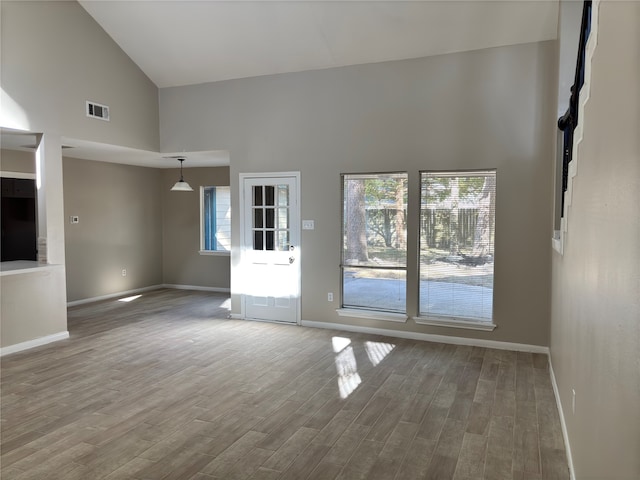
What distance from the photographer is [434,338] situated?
5.51 metres

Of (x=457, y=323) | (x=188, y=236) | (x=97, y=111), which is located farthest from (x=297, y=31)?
(x=188, y=236)

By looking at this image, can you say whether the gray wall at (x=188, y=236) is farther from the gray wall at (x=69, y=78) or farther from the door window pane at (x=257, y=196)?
the door window pane at (x=257, y=196)

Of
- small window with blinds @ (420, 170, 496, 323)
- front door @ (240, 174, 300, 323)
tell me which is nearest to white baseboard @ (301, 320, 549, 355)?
small window with blinds @ (420, 170, 496, 323)

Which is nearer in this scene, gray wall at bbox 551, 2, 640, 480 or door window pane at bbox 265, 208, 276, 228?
gray wall at bbox 551, 2, 640, 480

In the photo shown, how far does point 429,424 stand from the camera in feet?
11.1

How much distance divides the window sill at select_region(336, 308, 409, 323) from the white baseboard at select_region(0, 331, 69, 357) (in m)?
3.48

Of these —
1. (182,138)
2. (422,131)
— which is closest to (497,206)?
(422,131)

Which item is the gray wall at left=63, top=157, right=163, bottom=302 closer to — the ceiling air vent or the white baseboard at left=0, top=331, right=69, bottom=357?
the ceiling air vent

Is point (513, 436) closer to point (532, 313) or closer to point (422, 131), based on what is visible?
point (532, 313)

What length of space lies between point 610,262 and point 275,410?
275cm

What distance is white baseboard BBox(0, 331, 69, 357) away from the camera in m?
5.09

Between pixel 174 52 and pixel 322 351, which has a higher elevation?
pixel 174 52

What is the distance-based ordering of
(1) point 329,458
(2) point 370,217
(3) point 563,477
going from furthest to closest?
(2) point 370,217, (1) point 329,458, (3) point 563,477

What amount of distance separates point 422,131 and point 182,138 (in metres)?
3.59
